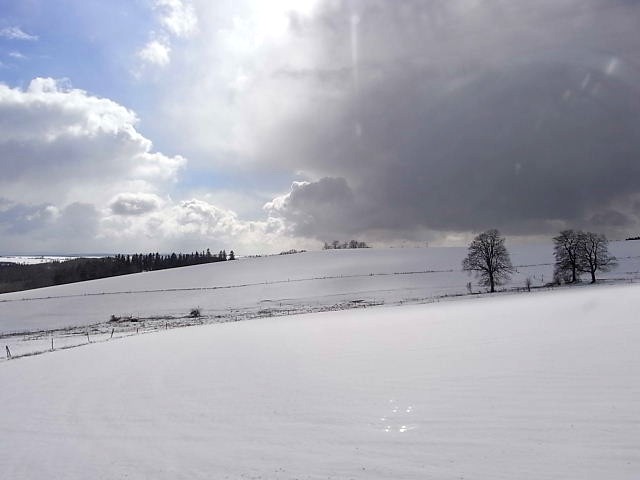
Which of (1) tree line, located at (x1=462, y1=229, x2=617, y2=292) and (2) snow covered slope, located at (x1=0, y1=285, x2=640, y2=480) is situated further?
(1) tree line, located at (x1=462, y1=229, x2=617, y2=292)

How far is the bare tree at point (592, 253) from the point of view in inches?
2329

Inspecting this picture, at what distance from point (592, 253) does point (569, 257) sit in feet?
13.8

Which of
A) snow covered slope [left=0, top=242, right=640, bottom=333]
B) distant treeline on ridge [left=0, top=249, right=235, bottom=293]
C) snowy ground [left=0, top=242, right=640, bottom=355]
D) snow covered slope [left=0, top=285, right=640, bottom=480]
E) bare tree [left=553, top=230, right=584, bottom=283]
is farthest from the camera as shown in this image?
distant treeline on ridge [left=0, top=249, right=235, bottom=293]

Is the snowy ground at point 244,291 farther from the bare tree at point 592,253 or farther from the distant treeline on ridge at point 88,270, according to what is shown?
the distant treeline on ridge at point 88,270

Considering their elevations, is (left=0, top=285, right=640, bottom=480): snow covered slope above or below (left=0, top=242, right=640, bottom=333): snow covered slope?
below

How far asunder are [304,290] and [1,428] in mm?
53971

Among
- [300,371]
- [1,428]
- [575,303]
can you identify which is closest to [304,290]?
[575,303]

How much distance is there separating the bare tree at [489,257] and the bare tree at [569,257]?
6.58 m

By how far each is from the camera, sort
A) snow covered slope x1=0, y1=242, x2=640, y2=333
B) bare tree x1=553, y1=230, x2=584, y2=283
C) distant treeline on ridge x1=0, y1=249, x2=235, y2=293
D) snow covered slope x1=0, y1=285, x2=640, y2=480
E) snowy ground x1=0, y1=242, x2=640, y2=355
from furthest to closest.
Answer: distant treeline on ridge x1=0, y1=249, x2=235, y2=293
bare tree x1=553, y1=230, x2=584, y2=283
snow covered slope x1=0, y1=242, x2=640, y2=333
snowy ground x1=0, y1=242, x2=640, y2=355
snow covered slope x1=0, y1=285, x2=640, y2=480

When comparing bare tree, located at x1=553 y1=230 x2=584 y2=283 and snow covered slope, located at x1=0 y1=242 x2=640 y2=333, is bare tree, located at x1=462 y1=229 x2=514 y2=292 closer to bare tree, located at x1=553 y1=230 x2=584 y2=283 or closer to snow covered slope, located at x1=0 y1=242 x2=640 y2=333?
snow covered slope, located at x1=0 y1=242 x2=640 y2=333

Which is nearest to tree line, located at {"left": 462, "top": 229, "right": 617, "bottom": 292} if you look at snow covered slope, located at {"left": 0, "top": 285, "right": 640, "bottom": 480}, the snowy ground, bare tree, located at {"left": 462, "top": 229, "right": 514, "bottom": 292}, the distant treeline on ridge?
→ bare tree, located at {"left": 462, "top": 229, "right": 514, "bottom": 292}

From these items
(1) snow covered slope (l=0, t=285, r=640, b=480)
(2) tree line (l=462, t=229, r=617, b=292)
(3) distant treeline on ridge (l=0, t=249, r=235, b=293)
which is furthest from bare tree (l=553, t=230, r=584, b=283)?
(3) distant treeline on ridge (l=0, t=249, r=235, b=293)

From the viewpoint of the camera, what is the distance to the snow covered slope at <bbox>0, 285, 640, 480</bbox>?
7.62 metres

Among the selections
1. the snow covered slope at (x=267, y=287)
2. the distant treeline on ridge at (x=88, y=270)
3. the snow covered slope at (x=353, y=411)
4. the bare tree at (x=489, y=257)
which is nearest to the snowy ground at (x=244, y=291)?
the snow covered slope at (x=267, y=287)
